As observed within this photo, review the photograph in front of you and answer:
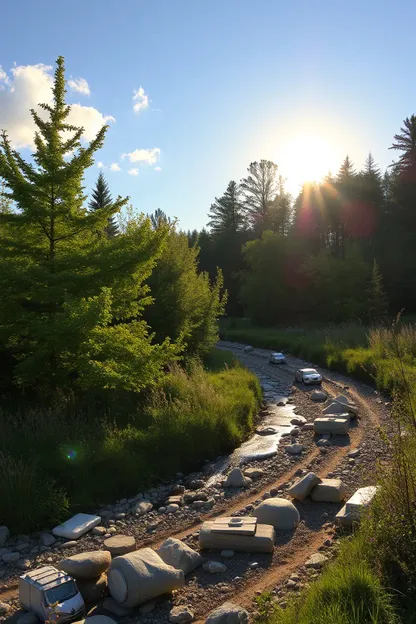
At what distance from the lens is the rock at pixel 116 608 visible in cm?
541

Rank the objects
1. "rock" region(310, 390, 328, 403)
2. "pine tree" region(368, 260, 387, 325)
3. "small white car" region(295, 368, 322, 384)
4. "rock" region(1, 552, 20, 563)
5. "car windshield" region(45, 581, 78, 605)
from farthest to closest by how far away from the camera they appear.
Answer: "pine tree" region(368, 260, 387, 325)
"small white car" region(295, 368, 322, 384)
"rock" region(310, 390, 328, 403)
"rock" region(1, 552, 20, 563)
"car windshield" region(45, 581, 78, 605)

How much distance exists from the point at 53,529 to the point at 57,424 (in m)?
2.83

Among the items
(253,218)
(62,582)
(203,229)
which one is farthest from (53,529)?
(203,229)

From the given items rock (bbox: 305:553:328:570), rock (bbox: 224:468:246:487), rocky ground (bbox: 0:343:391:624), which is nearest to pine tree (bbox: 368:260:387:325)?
rocky ground (bbox: 0:343:391:624)

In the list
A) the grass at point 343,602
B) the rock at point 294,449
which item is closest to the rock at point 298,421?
the rock at point 294,449

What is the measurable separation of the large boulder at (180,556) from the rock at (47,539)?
1800 mm

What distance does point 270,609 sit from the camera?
16.8ft

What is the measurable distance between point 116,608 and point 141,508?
119 inches

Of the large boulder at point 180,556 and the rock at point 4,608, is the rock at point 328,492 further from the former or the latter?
the rock at point 4,608

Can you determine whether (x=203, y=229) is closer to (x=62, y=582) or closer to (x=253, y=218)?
(x=253, y=218)

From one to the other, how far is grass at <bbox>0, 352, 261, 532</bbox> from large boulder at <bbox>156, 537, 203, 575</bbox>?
234 cm

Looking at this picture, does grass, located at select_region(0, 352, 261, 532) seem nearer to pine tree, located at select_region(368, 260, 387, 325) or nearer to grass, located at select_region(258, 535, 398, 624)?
grass, located at select_region(258, 535, 398, 624)

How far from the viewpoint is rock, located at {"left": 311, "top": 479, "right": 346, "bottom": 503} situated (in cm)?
822

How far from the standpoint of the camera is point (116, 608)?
5453 mm
